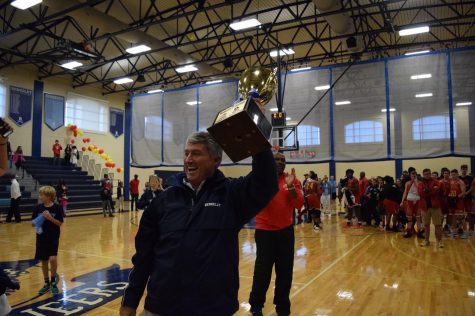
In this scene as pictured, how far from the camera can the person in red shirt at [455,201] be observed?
8.51 m

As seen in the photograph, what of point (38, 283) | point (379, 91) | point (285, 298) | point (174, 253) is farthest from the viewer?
point (379, 91)

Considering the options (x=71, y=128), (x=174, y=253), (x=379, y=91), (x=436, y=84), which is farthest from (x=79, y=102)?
(x=174, y=253)

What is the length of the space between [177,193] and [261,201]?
42 cm

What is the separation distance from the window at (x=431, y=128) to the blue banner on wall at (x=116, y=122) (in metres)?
17.7

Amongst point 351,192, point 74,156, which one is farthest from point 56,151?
point 351,192

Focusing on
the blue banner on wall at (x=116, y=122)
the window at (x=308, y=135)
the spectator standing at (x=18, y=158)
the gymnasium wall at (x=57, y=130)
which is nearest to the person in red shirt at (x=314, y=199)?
the window at (x=308, y=135)

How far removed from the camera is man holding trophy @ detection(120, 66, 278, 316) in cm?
158

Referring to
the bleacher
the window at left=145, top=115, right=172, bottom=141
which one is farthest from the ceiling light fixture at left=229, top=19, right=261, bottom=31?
the bleacher

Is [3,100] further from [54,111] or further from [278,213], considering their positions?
[278,213]

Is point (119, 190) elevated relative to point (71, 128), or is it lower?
lower

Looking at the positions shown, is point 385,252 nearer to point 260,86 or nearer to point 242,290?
point 242,290

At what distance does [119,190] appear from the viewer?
55.5 ft

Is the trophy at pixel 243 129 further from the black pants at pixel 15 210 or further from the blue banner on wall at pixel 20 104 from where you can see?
the blue banner on wall at pixel 20 104

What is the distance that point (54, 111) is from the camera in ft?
62.3
